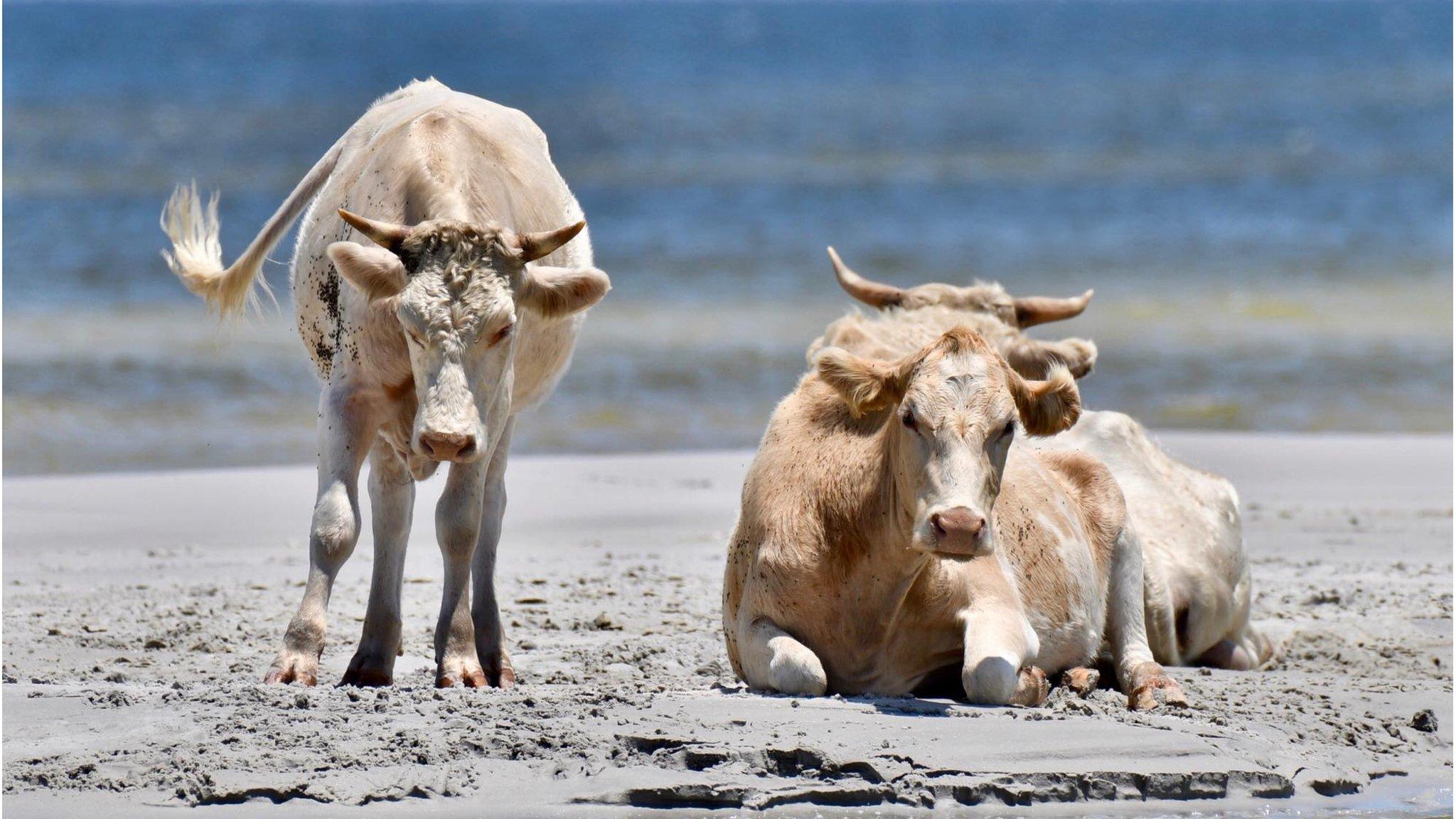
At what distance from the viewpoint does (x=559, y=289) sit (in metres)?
6.77

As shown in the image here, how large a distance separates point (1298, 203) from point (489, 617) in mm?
25987

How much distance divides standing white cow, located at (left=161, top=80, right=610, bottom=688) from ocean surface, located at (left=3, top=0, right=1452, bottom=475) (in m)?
4.27

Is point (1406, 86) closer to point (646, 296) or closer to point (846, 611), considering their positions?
point (646, 296)

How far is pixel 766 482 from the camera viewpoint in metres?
7.05

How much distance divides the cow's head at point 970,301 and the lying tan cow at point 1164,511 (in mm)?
378

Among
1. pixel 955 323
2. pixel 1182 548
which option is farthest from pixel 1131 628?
pixel 955 323

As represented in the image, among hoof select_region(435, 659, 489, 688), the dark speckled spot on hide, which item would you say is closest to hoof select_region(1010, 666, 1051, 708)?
hoof select_region(435, 659, 489, 688)

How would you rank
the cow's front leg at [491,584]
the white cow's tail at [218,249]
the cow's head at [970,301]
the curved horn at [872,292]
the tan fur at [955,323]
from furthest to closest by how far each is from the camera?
the curved horn at [872,292] → the cow's head at [970,301] → the tan fur at [955,323] → the white cow's tail at [218,249] → the cow's front leg at [491,584]

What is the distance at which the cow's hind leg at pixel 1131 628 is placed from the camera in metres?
7.18

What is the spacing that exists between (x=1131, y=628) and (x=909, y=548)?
1.49 meters

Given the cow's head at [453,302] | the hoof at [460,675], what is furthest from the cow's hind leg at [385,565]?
the cow's head at [453,302]

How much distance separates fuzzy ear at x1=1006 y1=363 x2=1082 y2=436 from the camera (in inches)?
261

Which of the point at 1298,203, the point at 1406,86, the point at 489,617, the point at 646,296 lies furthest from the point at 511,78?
the point at 489,617

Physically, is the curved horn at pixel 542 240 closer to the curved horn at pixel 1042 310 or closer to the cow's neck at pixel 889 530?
the cow's neck at pixel 889 530
